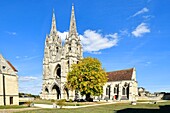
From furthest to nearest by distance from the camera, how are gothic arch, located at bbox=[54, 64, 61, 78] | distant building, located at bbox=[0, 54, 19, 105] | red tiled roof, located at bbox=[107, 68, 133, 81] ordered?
gothic arch, located at bbox=[54, 64, 61, 78], red tiled roof, located at bbox=[107, 68, 133, 81], distant building, located at bbox=[0, 54, 19, 105]

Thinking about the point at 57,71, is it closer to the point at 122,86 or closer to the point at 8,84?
the point at 122,86

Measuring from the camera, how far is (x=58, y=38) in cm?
8150

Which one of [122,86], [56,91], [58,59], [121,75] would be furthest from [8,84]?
[121,75]

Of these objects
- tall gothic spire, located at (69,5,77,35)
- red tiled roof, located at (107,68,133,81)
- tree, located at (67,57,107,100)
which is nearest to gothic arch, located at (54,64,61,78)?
tall gothic spire, located at (69,5,77,35)

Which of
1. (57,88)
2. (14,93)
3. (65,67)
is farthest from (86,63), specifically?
(57,88)

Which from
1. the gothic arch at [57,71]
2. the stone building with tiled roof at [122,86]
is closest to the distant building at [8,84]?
the stone building with tiled roof at [122,86]

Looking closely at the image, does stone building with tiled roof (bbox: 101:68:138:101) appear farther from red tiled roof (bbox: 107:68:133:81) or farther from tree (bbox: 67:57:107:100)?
tree (bbox: 67:57:107:100)

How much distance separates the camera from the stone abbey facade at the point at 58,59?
240 feet

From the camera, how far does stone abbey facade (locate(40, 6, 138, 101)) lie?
67250 mm

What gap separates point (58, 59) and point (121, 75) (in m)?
23.9

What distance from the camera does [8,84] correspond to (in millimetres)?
36562

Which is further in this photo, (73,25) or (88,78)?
(73,25)

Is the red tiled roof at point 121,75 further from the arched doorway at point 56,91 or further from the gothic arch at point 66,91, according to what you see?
the arched doorway at point 56,91

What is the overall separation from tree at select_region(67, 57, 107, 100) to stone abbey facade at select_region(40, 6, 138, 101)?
59.5ft
